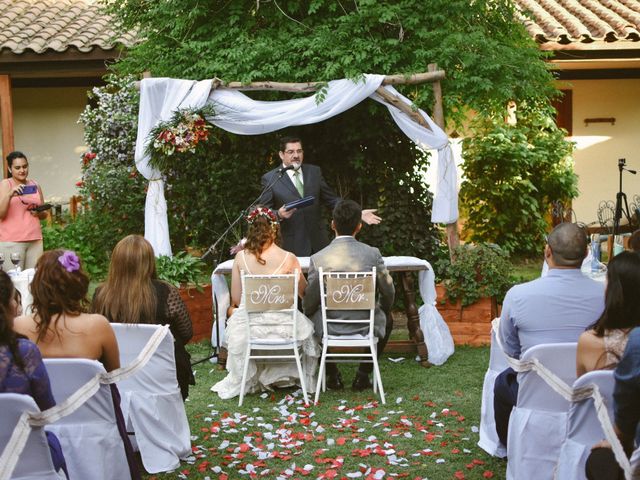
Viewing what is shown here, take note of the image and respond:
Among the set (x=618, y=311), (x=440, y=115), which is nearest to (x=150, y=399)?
(x=618, y=311)

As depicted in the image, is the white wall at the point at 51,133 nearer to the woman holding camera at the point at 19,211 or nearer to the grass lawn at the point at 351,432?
the woman holding camera at the point at 19,211

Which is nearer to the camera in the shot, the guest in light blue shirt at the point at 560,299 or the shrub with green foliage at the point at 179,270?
the guest in light blue shirt at the point at 560,299

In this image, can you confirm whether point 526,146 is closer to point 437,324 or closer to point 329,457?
point 437,324

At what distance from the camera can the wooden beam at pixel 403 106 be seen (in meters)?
8.20

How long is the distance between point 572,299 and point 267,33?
5.78m

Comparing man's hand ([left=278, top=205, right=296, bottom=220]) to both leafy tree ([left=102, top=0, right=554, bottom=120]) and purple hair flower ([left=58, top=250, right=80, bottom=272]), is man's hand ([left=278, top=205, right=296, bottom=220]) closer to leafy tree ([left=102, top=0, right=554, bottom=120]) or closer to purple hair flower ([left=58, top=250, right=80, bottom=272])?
leafy tree ([left=102, top=0, right=554, bottom=120])

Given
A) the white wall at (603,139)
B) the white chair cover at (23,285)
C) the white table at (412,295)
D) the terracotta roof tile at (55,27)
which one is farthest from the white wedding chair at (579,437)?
the white wall at (603,139)

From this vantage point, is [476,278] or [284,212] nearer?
[284,212]

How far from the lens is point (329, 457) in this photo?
4.95 meters

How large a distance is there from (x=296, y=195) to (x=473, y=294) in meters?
1.77

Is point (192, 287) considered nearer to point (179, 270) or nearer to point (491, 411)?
point (179, 270)

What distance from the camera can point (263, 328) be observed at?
6.21 meters

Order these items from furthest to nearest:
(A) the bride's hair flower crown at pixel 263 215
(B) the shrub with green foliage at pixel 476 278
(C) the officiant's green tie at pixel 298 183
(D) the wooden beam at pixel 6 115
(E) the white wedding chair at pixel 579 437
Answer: (D) the wooden beam at pixel 6 115
(C) the officiant's green tie at pixel 298 183
(B) the shrub with green foliage at pixel 476 278
(A) the bride's hair flower crown at pixel 263 215
(E) the white wedding chair at pixel 579 437

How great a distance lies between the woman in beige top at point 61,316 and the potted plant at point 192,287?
393cm
